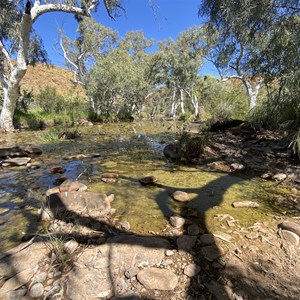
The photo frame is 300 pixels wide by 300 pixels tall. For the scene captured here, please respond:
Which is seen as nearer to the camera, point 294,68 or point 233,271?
point 233,271

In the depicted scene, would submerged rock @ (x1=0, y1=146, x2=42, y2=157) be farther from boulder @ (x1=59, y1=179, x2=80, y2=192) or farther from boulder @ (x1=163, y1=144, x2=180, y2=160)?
boulder @ (x1=163, y1=144, x2=180, y2=160)

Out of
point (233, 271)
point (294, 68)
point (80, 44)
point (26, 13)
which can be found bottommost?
point (233, 271)

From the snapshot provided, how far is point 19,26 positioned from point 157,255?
45.6 ft

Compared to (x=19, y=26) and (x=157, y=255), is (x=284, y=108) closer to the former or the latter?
(x=157, y=255)

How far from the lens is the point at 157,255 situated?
6.24 feet

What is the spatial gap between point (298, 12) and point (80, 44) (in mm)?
24753

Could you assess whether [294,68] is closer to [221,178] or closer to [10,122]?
[221,178]

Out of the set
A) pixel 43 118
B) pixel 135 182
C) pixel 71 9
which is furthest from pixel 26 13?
pixel 135 182

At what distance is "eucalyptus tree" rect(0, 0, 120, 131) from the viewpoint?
31.7 feet

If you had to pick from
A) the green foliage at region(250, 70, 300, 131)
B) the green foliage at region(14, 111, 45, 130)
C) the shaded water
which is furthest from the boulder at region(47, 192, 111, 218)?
the green foliage at region(14, 111, 45, 130)

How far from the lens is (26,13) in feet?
31.4

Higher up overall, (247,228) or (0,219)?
(247,228)

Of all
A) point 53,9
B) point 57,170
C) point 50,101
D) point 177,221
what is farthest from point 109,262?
point 50,101

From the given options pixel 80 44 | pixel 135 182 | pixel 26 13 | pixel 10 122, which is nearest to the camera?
pixel 135 182
